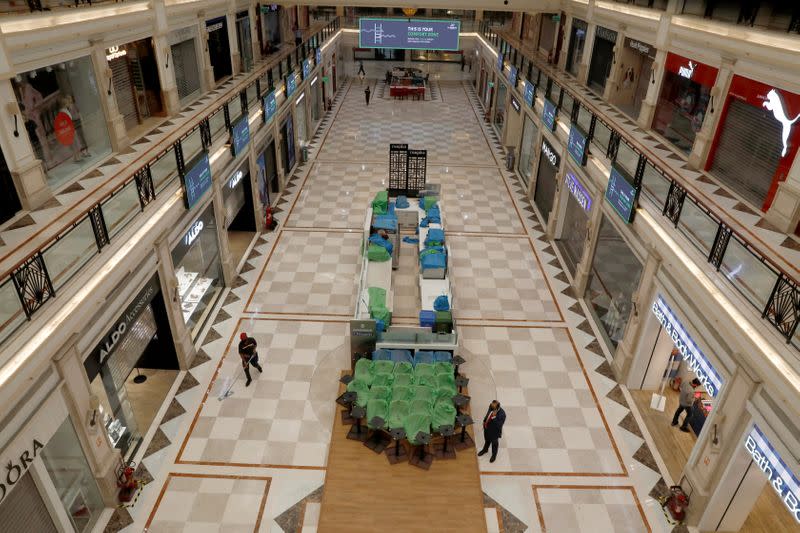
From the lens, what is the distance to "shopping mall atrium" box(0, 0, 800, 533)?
6.36 metres

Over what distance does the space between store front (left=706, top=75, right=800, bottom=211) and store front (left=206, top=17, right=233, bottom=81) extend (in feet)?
46.5

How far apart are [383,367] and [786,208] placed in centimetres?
682

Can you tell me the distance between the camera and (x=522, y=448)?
8500 mm

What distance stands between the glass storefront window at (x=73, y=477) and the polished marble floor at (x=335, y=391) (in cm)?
43

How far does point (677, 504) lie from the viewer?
7.32 m

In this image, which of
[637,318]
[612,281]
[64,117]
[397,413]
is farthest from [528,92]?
[64,117]

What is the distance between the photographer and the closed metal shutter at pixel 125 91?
1153cm

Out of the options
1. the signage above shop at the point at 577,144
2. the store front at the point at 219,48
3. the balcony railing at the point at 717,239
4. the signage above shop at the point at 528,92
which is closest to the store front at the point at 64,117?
the store front at the point at 219,48

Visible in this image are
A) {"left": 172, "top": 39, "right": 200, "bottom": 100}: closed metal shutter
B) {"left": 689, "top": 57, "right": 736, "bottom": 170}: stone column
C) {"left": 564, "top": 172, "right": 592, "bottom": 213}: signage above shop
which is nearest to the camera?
{"left": 689, "top": 57, "right": 736, "bottom": 170}: stone column

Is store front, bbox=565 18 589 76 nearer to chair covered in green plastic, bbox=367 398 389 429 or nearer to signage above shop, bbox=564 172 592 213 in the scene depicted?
signage above shop, bbox=564 172 592 213

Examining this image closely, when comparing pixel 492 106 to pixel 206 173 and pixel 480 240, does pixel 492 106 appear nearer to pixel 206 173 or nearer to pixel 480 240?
pixel 480 240

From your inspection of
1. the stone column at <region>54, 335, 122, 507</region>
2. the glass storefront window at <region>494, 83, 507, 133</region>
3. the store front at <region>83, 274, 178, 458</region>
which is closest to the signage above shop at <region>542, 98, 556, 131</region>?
the glass storefront window at <region>494, 83, 507, 133</region>

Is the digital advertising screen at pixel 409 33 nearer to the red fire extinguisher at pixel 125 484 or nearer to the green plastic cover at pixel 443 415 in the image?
the green plastic cover at pixel 443 415

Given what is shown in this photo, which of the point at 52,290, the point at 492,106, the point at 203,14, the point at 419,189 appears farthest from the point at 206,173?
the point at 492,106
